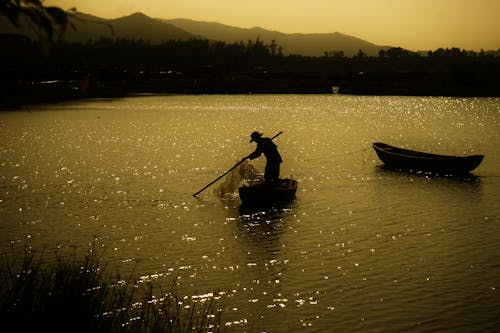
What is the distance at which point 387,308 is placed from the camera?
A: 47.9ft

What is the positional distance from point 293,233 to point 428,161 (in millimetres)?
15767

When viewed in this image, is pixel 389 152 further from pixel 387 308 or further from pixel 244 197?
pixel 387 308

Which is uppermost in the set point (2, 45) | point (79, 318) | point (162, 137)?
point (2, 45)

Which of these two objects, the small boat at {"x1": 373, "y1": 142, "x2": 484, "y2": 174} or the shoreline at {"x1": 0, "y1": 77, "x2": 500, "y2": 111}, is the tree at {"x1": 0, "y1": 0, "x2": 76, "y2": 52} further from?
the shoreline at {"x1": 0, "y1": 77, "x2": 500, "y2": 111}

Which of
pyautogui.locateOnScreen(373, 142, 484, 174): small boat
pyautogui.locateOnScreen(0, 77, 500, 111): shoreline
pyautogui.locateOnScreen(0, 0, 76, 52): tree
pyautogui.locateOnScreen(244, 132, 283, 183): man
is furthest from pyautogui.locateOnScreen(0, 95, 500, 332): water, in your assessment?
pyautogui.locateOnScreen(0, 77, 500, 111): shoreline

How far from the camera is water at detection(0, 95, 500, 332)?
48.5 feet

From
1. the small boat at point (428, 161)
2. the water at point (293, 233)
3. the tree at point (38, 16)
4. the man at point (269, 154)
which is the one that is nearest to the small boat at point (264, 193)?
the man at point (269, 154)

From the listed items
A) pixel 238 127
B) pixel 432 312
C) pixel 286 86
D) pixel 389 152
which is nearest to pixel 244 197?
pixel 432 312

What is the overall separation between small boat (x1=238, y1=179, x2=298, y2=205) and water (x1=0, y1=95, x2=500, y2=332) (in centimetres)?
58

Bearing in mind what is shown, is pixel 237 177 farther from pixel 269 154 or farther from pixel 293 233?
pixel 293 233

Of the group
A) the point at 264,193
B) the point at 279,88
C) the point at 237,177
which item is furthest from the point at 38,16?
the point at 279,88

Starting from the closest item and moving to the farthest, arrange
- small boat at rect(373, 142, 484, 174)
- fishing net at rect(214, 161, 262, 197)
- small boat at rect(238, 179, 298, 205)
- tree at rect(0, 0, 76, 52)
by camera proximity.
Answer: tree at rect(0, 0, 76, 52)
small boat at rect(238, 179, 298, 205)
fishing net at rect(214, 161, 262, 197)
small boat at rect(373, 142, 484, 174)

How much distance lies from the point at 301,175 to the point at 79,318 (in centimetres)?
2904

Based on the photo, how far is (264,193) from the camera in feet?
83.4
